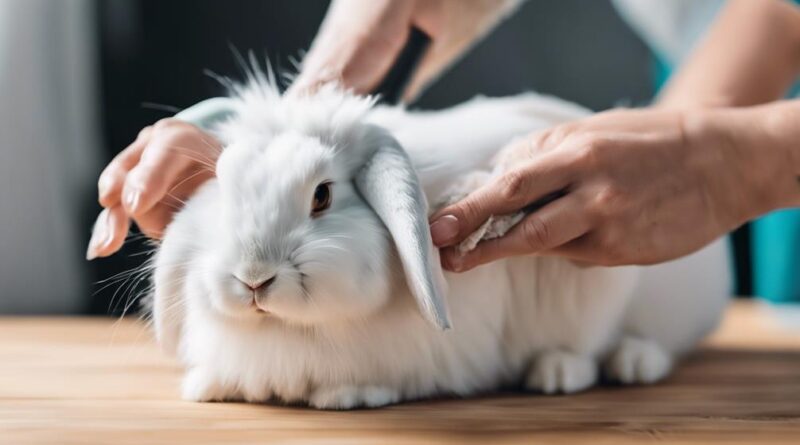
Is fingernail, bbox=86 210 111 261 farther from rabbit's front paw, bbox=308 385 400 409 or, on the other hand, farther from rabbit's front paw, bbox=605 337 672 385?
rabbit's front paw, bbox=605 337 672 385

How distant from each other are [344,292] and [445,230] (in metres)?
0.13

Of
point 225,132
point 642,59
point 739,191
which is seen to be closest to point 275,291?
point 225,132

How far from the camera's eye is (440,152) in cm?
118

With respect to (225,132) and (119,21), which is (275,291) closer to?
(225,132)

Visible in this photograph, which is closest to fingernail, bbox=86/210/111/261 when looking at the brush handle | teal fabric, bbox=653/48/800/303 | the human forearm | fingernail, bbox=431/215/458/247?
fingernail, bbox=431/215/458/247

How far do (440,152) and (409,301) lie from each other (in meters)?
0.21

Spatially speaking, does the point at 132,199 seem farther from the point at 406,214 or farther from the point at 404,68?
the point at 404,68

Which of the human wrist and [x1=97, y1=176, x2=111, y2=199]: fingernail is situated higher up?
the human wrist

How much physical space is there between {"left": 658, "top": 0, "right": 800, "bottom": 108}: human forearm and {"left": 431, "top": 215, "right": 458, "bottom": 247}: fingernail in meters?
0.72

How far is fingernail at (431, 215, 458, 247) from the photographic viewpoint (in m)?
1.04

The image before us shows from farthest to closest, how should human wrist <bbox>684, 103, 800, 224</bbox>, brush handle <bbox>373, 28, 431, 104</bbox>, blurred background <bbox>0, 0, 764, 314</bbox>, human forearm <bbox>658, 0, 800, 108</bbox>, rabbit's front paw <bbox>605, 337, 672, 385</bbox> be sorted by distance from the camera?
blurred background <bbox>0, 0, 764, 314</bbox>
human forearm <bbox>658, 0, 800, 108</bbox>
brush handle <bbox>373, 28, 431, 104</bbox>
rabbit's front paw <bbox>605, 337, 672, 385</bbox>
human wrist <bbox>684, 103, 800, 224</bbox>

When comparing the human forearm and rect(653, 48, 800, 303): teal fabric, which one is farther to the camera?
rect(653, 48, 800, 303): teal fabric

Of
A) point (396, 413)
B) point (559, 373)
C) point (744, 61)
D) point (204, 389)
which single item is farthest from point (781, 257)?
point (204, 389)

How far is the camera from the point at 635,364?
51.9 inches
